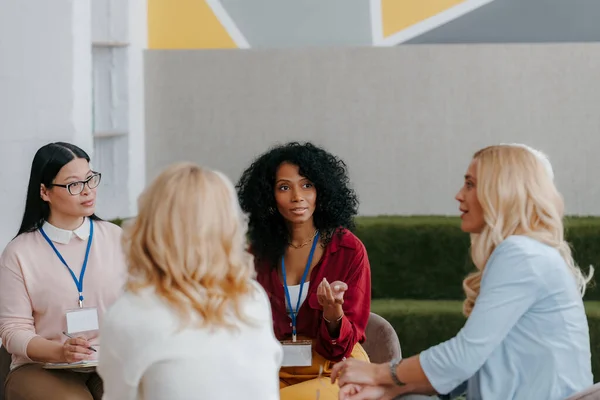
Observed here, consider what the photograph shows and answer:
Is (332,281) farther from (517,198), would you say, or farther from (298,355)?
(517,198)

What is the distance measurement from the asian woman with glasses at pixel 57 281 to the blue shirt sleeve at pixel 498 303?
1.13 m

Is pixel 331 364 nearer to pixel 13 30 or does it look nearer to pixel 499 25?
pixel 13 30

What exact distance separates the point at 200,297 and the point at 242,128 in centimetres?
437

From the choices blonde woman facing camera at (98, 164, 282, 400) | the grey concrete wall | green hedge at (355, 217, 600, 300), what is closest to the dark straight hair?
blonde woman facing camera at (98, 164, 282, 400)

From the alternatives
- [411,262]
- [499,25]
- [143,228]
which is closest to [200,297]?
[143,228]

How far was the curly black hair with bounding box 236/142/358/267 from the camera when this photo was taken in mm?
3207

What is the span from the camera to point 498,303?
229 cm

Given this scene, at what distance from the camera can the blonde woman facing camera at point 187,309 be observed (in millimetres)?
1937

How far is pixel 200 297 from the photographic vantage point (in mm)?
1989

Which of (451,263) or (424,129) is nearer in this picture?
(451,263)

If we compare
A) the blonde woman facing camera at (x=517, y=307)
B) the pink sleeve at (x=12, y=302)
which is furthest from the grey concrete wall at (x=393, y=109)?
the blonde woman facing camera at (x=517, y=307)

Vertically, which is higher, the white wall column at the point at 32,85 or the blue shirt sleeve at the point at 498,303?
the white wall column at the point at 32,85

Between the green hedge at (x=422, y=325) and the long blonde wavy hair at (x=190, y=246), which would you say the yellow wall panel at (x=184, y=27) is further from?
the long blonde wavy hair at (x=190, y=246)

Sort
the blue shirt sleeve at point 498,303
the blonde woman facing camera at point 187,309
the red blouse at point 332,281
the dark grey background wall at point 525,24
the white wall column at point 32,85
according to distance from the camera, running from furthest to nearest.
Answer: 1. the dark grey background wall at point 525,24
2. the white wall column at point 32,85
3. the red blouse at point 332,281
4. the blue shirt sleeve at point 498,303
5. the blonde woman facing camera at point 187,309
